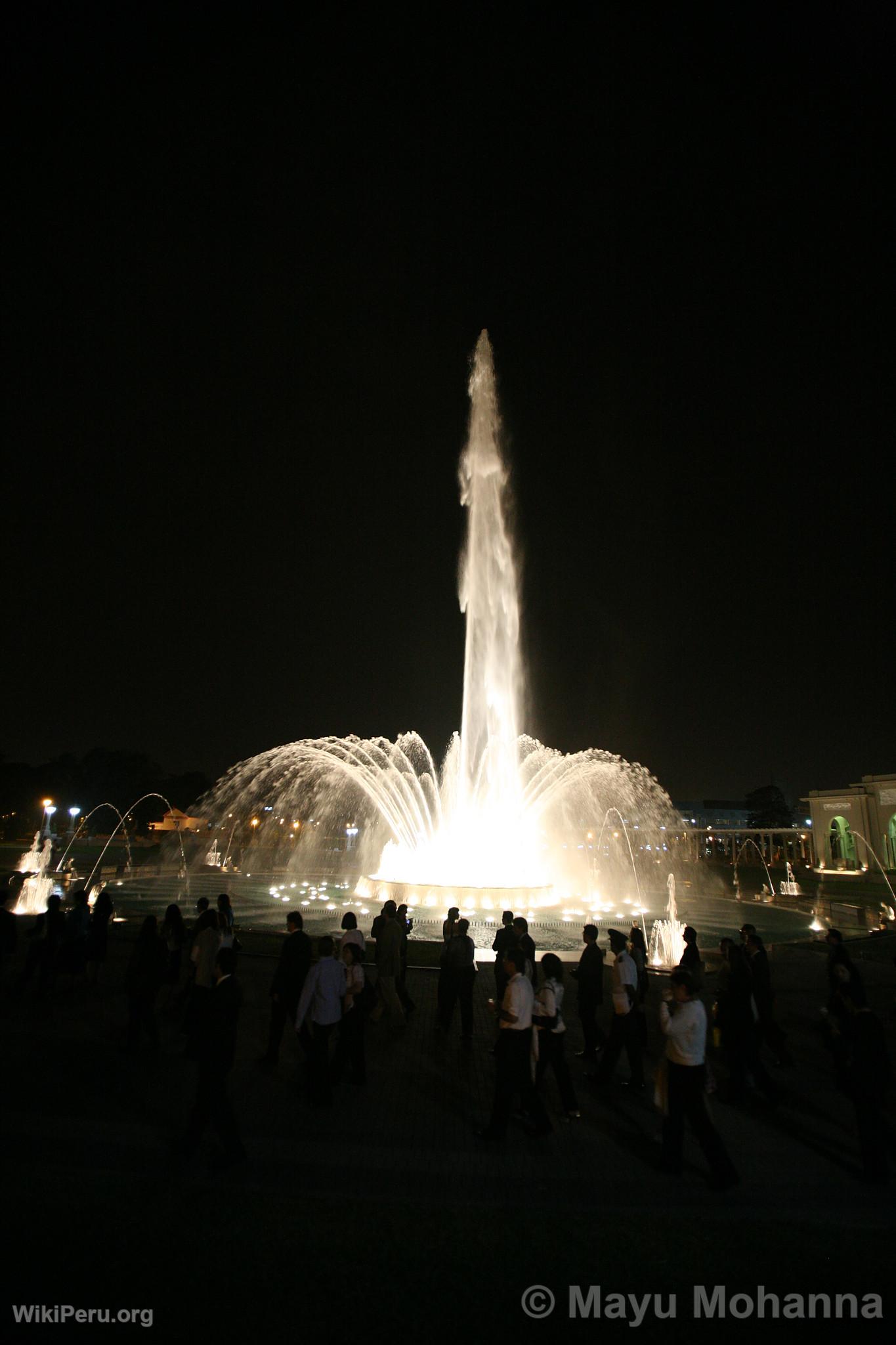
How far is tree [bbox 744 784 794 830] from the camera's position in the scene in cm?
17325

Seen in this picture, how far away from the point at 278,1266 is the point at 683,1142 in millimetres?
4654

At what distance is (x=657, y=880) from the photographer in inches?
1957

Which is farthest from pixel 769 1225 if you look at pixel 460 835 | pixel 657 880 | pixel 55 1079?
pixel 657 880

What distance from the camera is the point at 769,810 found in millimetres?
179375

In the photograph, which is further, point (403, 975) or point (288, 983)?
point (403, 975)

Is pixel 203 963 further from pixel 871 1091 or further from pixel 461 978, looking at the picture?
pixel 871 1091

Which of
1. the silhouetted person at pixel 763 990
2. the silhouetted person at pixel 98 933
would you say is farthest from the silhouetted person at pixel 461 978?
the silhouetted person at pixel 98 933

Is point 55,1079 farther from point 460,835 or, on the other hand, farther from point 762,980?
point 460,835

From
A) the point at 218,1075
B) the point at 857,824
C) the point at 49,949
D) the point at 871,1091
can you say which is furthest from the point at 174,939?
the point at 857,824

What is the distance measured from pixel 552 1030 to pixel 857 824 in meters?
85.0

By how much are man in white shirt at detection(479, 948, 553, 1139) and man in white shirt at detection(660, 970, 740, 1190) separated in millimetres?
1422

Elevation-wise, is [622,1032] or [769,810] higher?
[769,810]

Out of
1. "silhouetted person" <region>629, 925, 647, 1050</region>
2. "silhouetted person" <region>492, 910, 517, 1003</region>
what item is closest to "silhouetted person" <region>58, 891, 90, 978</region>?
"silhouetted person" <region>492, 910, 517, 1003</region>

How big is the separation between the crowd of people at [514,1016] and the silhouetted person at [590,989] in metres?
0.02
